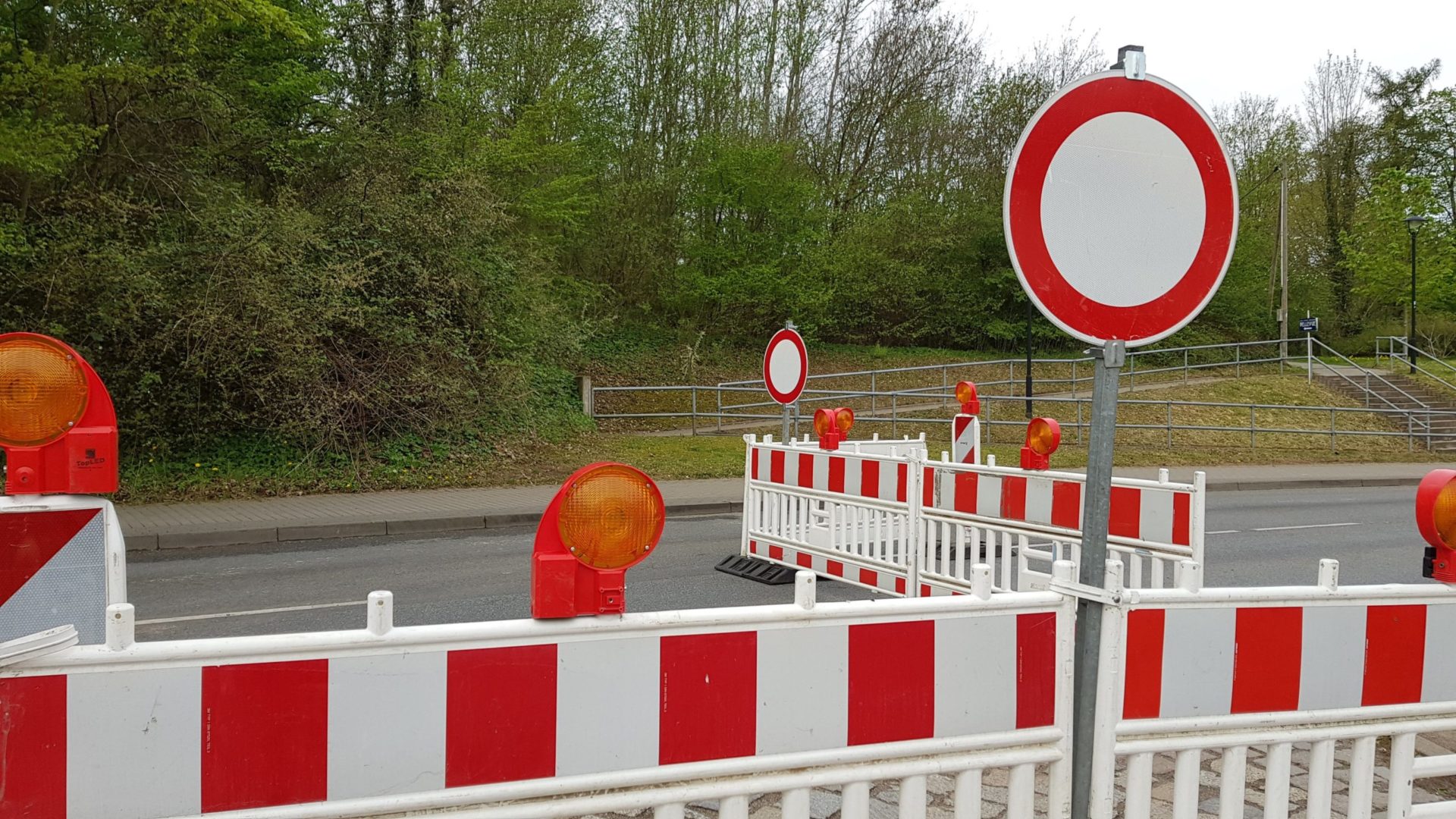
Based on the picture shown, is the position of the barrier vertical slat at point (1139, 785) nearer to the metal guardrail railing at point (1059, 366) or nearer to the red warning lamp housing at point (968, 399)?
the red warning lamp housing at point (968, 399)

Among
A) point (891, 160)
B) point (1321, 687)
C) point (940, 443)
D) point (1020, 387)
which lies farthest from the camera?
point (891, 160)

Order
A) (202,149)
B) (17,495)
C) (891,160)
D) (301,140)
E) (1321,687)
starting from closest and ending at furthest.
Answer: (17,495)
(1321,687)
(202,149)
(301,140)
(891,160)

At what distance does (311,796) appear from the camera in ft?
6.80

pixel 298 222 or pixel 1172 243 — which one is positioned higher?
pixel 298 222

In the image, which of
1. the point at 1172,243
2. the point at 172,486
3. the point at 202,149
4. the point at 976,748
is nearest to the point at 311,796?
the point at 976,748

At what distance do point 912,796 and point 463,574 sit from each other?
743 centimetres

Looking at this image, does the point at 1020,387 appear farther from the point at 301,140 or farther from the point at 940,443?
the point at 301,140

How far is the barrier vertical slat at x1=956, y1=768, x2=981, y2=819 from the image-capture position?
2.54 metres

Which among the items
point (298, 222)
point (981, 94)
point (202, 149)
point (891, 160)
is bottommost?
point (298, 222)

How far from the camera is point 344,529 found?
11742 mm

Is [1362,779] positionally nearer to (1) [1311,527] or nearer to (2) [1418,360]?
(1) [1311,527]

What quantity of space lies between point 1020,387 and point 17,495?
3022 centimetres

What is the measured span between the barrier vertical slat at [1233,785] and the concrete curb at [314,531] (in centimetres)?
1042

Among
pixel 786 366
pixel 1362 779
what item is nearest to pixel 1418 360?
pixel 786 366
